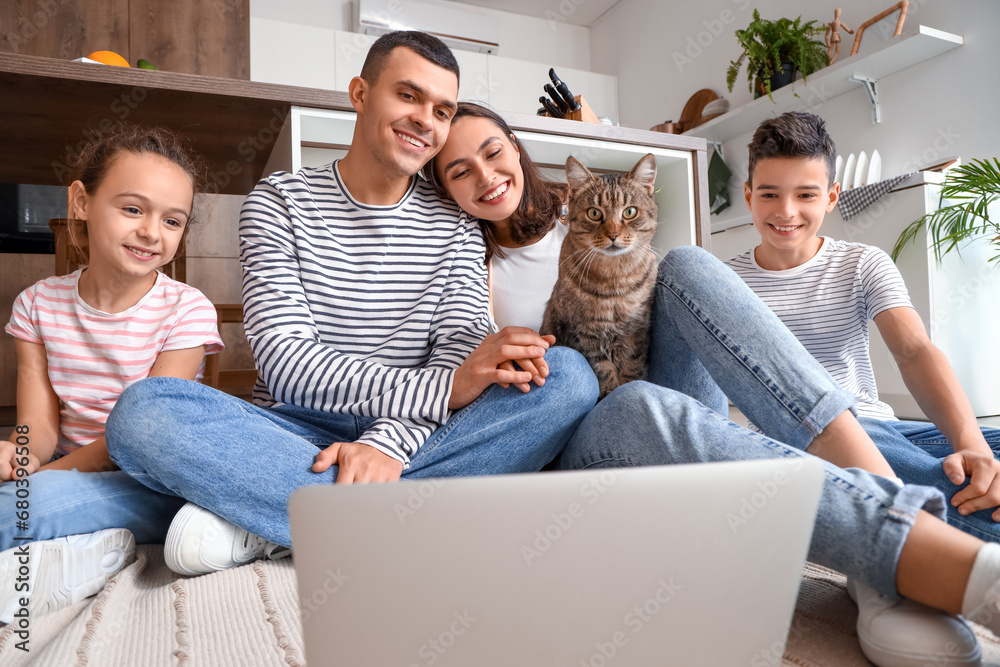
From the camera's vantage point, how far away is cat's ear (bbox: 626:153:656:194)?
128 centimetres

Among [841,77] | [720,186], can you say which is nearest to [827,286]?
[841,77]

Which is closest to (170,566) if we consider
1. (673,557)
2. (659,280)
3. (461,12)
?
(673,557)

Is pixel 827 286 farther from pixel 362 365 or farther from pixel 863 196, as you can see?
pixel 863 196

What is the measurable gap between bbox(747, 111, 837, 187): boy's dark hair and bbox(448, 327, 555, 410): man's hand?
0.71 metres

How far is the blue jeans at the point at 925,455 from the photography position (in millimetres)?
781

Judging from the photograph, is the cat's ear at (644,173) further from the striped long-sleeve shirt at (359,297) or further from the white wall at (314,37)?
the white wall at (314,37)

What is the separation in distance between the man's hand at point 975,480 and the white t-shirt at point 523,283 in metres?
0.77

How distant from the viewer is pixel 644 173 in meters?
1.31

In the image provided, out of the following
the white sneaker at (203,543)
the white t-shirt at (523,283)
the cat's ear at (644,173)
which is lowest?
the white sneaker at (203,543)

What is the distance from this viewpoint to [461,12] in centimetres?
466

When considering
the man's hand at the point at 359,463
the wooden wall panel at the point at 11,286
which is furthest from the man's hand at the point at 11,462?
the wooden wall panel at the point at 11,286

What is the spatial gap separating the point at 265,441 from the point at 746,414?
0.65 m

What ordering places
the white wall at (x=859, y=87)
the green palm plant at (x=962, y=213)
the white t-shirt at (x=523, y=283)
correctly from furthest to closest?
the white wall at (x=859, y=87) < the green palm plant at (x=962, y=213) < the white t-shirt at (x=523, y=283)

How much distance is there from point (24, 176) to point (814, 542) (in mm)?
2081
